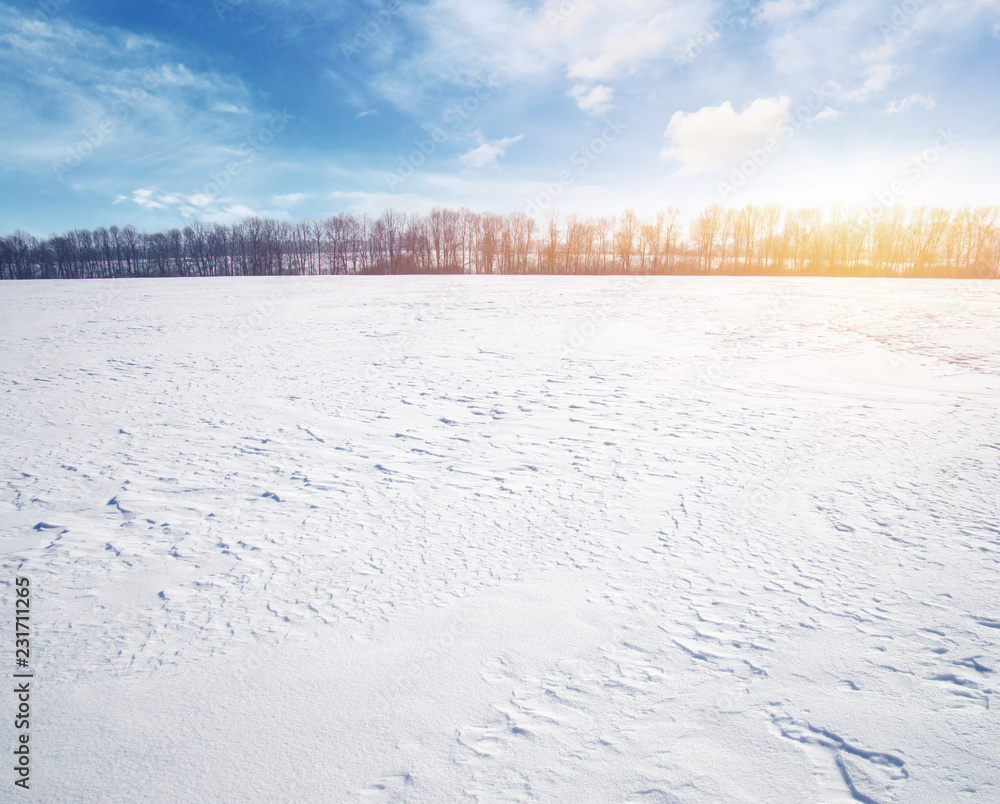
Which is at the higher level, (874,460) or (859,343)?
(859,343)

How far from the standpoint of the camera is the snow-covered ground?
1858 millimetres

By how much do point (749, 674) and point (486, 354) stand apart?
7.85m

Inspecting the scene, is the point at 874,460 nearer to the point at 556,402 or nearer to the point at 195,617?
the point at 556,402

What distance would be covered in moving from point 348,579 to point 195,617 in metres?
0.83

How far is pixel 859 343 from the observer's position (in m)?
10.5

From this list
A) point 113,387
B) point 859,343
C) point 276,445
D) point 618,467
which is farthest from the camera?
point 859,343

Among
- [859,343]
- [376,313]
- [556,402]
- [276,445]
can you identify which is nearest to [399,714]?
[276,445]

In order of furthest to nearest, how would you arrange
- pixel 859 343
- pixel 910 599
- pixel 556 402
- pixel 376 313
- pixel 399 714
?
pixel 376 313 → pixel 859 343 → pixel 556 402 → pixel 910 599 → pixel 399 714

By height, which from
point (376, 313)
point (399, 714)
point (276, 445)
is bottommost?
point (399, 714)

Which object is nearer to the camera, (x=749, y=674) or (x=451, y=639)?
(x=749, y=674)

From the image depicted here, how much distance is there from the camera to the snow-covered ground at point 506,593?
1858 mm

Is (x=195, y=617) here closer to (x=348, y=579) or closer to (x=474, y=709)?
(x=348, y=579)

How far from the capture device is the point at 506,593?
2809 millimetres

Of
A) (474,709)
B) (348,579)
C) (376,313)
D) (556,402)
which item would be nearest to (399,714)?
(474,709)
